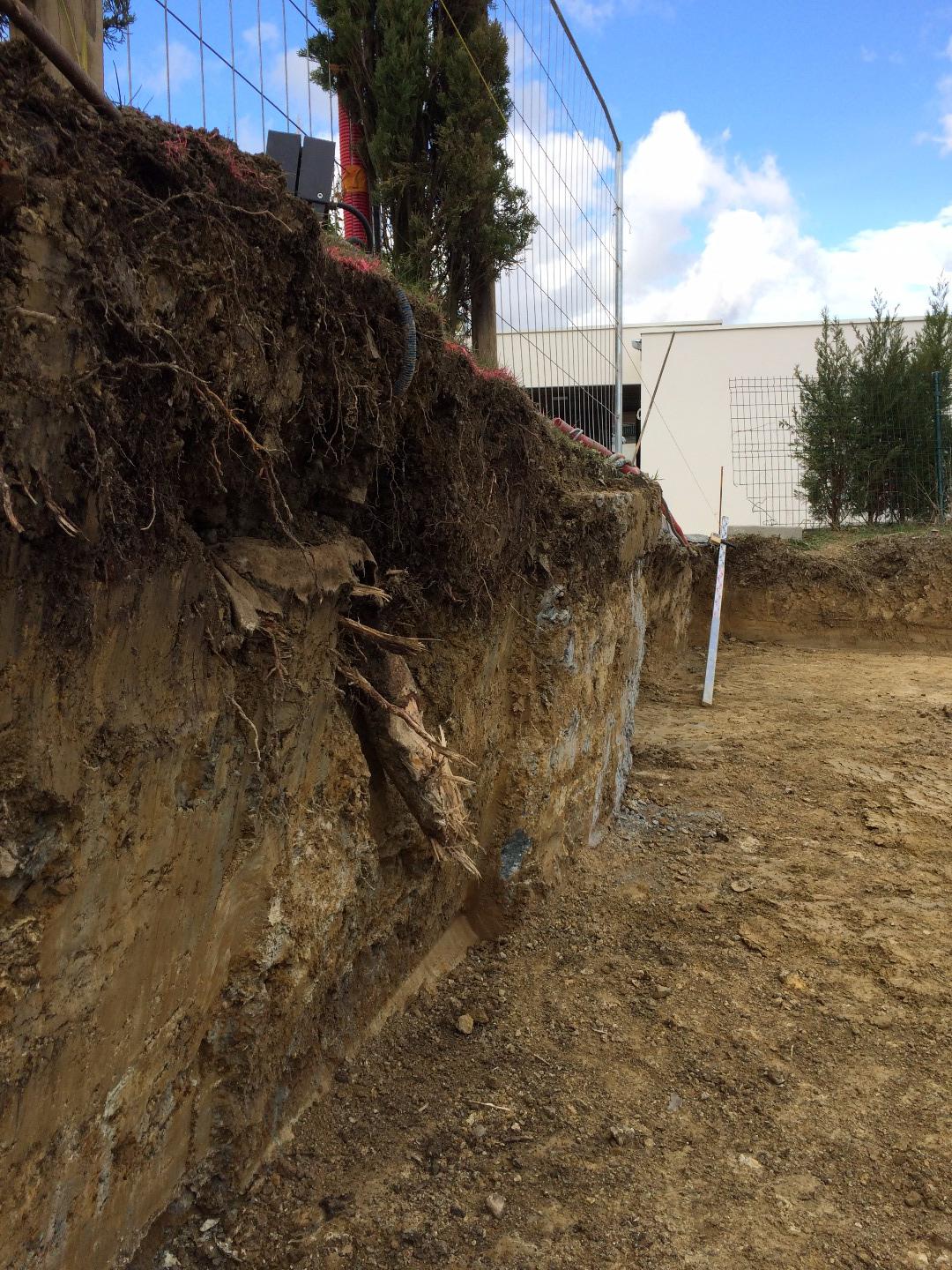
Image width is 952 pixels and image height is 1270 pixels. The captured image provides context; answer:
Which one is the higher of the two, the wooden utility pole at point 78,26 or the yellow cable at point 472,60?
the yellow cable at point 472,60

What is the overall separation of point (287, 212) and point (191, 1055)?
7.25 feet

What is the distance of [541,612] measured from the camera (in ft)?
15.0

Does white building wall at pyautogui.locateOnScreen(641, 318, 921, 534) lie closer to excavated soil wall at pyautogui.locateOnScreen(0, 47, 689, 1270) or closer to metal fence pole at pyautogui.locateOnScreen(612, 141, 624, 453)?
metal fence pole at pyautogui.locateOnScreen(612, 141, 624, 453)

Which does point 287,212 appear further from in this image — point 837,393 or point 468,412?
point 837,393

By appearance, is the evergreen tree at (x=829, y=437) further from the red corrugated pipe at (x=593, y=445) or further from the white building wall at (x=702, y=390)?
the red corrugated pipe at (x=593, y=445)

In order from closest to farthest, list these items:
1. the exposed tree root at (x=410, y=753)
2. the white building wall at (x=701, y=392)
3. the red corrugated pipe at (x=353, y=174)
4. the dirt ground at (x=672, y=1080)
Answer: the dirt ground at (x=672, y=1080) < the exposed tree root at (x=410, y=753) < the red corrugated pipe at (x=353, y=174) < the white building wall at (x=701, y=392)

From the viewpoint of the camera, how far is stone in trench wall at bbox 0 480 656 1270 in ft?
5.61

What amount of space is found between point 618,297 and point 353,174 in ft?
18.7

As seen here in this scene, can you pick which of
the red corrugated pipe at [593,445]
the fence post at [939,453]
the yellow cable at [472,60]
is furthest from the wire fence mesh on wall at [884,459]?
the yellow cable at [472,60]

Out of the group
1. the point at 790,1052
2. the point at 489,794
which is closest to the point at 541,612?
the point at 489,794

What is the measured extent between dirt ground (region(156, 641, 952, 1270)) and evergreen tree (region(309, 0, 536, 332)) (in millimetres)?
3614

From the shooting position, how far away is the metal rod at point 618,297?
1021 centimetres

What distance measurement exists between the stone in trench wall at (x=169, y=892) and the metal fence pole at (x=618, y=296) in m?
7.34

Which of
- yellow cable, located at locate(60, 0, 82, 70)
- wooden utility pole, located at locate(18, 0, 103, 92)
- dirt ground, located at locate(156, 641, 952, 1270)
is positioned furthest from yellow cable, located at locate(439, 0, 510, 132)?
dirt ground, located at locate(156, 641, 952, 1270)
